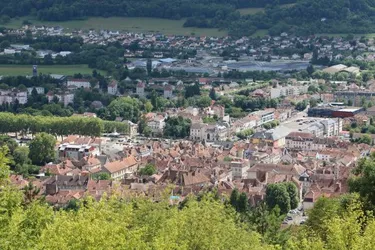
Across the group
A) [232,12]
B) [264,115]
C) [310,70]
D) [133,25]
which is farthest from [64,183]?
[232,12]

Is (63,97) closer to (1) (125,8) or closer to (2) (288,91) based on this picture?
(2) (288,91)

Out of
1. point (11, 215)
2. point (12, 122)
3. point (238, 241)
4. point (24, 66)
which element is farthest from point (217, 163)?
point (24, 66)

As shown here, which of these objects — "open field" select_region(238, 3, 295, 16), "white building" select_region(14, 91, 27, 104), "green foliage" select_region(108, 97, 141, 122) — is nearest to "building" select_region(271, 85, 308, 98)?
"green foliage" select_region(108, 97, 141, 122)

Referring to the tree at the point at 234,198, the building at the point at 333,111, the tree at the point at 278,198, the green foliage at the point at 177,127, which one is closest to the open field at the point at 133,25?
the building at the point at 333,111

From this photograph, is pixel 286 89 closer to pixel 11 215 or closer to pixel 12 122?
pixel 12 122

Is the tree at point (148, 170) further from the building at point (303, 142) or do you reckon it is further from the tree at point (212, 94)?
the tree at point (212, 94)

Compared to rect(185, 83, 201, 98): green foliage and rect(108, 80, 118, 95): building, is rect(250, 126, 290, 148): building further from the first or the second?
rect(108, 80, 118, 95): building
